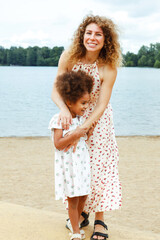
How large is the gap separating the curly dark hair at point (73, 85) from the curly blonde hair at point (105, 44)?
38cm

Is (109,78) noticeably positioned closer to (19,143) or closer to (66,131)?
(66,131)

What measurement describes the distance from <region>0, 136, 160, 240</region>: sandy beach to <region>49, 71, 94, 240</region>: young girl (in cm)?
53

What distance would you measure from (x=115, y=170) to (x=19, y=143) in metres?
7.97

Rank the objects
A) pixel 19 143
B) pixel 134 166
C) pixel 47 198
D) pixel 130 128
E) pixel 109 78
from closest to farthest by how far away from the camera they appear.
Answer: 1. pixel 109 78
2. pixel 47 198
3. pixel 134 166
4. pixel 19 143
5. pixel 130 128

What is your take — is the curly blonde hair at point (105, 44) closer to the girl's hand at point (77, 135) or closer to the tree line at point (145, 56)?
the girl's hand at point (77, 135)

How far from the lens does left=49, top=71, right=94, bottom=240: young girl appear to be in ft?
9.98

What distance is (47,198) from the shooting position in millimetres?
6062

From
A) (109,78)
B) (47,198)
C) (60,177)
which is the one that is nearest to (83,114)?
(109,78)

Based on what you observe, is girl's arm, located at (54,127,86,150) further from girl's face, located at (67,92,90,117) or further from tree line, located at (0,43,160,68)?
tree line, located at (0,43,160,68)

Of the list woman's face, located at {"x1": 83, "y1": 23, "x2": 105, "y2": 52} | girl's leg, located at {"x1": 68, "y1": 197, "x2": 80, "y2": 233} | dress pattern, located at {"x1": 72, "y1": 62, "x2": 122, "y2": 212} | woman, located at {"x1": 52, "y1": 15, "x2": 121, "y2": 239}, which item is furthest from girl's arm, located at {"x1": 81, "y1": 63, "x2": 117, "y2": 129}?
girl's leg, located at {"x1": 68, "y1": 197, "x2": 80, "y2": 233}

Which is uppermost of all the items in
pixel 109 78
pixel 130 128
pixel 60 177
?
pixel 109 78

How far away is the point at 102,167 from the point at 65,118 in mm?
696

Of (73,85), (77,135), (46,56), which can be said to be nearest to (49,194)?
(77,135)

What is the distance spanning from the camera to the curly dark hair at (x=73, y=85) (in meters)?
3.02
